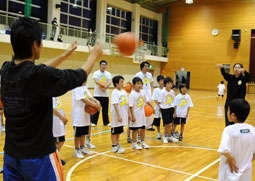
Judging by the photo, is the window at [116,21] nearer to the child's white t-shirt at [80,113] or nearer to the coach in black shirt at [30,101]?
the child's white t-shirt at [80,113]

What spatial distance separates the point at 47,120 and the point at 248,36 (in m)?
24.9

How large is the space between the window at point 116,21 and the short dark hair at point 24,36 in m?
21.3

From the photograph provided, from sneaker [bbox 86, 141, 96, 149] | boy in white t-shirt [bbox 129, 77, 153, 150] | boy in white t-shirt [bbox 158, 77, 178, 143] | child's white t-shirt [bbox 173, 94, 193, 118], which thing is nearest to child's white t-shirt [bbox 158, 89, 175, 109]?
boy in white t-shirt [bbox 158, 77, 178, 143]

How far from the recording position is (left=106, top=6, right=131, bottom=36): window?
920 inches

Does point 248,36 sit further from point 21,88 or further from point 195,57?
point 21,88

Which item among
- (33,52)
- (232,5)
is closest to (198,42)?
(232,5)

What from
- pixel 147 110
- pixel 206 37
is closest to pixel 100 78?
pixel 147 110

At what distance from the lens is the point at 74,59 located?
2070 centimetres

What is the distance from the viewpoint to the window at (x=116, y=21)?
23373mm

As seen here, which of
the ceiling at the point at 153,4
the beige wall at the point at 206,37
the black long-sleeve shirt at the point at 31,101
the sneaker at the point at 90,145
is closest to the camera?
the black long-sleeve shirt at the point at 31,101

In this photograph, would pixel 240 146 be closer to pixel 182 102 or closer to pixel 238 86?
pixel 238 86

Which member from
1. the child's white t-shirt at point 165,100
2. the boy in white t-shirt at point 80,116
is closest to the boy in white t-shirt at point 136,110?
the child's white t-shirt at point 165,100

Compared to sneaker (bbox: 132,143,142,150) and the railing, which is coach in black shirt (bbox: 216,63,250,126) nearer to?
sneaker (bbox: 132,143,142,150)

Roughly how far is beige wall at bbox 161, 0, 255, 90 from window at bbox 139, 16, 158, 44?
1562mm
